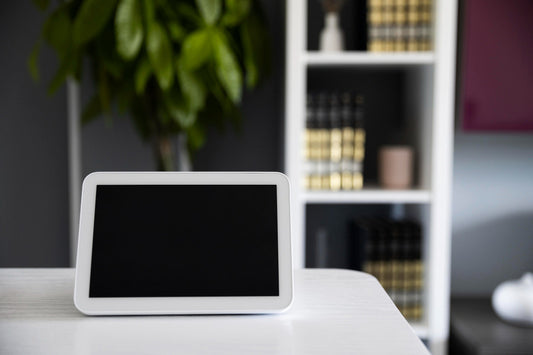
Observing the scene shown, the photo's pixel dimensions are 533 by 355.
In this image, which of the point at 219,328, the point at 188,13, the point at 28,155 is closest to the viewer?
the point at 219,328

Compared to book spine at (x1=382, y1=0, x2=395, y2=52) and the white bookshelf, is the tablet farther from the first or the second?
book spine at (x1=382, y1=0, x2=395, y2=52)

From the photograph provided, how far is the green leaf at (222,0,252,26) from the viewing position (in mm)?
1778

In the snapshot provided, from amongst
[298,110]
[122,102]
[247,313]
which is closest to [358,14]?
[298,110]

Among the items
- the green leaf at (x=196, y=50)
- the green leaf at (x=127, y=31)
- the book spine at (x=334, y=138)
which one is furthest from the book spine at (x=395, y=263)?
the green leaf at (x=127, y=31)

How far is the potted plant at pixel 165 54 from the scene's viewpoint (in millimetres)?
1711

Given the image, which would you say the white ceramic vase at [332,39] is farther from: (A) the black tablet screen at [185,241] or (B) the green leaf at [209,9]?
(A) the black tablet screen at [185,241]

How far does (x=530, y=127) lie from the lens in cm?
193

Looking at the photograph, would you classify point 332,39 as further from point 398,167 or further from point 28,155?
point 28,155

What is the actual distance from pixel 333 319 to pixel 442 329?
54.5 inches

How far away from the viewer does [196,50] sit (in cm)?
171

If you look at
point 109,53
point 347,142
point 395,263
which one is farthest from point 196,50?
point 395,263

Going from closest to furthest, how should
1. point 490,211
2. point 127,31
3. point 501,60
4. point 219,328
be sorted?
point 219,328
point 127,31
point 501,60
point 490,211

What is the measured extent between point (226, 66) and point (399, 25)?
0.59m

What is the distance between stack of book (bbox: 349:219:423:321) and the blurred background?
0.02 meters
